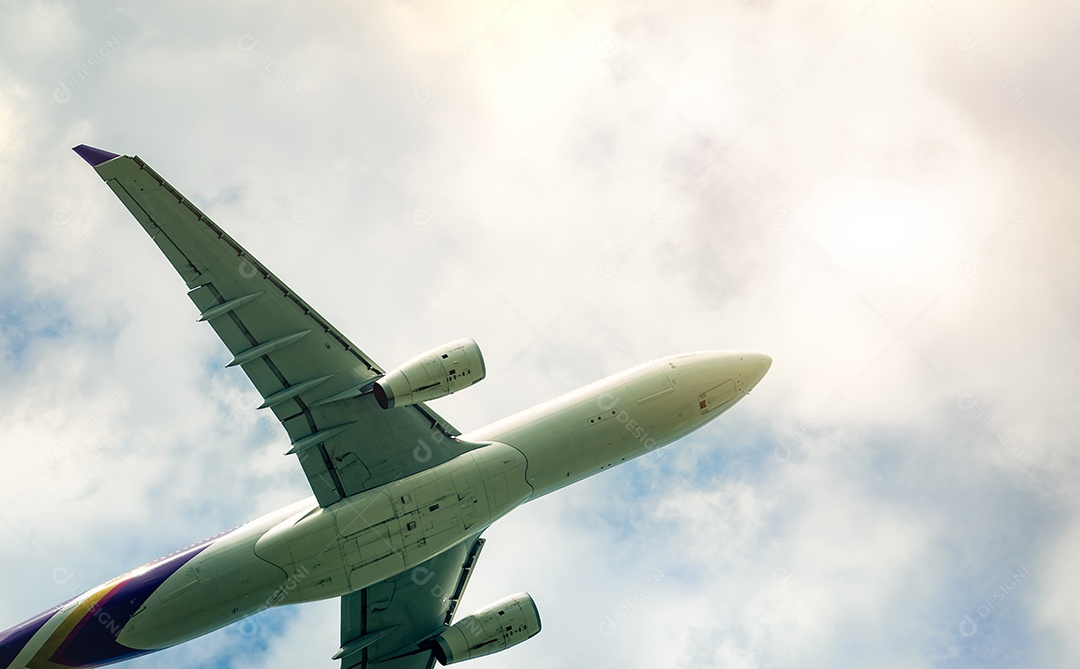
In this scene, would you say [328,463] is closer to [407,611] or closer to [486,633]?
[407,611]

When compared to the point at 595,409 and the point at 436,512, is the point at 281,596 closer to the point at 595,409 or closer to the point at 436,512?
the point at 436,512

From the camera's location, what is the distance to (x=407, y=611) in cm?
3944

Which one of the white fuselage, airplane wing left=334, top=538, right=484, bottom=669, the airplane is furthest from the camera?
airplane wing left=334, top=538, right=484, bottom=669

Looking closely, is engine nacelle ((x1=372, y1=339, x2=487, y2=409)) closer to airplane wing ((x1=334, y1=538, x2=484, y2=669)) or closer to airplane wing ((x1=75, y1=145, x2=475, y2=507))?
airplane wing ((x1=75, y1=145, x2=475, y2=507))

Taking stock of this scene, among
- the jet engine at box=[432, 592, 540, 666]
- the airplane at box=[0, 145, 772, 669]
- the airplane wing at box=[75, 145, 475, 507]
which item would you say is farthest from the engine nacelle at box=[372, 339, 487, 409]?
the jet engine at box=[432, 592, 540, 666]

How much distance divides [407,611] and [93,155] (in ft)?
71.5

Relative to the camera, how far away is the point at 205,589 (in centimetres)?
3203

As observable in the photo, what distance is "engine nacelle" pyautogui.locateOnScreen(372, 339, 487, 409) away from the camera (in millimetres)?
30891

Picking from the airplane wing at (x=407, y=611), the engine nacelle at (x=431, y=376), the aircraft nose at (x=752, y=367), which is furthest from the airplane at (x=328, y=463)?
the airplane wing at (x=407, y=611)

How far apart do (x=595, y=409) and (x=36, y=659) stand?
21.3 metres

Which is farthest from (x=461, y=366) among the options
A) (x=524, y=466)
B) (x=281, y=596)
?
(x=281, y=596)

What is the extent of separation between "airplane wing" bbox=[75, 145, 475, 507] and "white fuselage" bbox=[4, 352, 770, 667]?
1.07 m

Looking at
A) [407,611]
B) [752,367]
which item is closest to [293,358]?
[407,611]

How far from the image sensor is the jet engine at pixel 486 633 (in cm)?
3741
